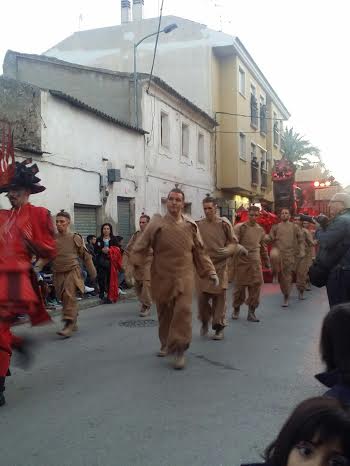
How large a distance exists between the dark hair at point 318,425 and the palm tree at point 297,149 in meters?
42.8

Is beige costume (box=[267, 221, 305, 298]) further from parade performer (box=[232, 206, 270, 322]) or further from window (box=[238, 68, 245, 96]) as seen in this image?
window (box=[238, 68, 245, 96])

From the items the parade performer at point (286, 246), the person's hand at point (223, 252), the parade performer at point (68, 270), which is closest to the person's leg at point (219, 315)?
the person's hand at point (223, 252)

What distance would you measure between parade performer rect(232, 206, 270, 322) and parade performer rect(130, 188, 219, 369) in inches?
121

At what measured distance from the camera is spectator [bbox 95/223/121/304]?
492 inches

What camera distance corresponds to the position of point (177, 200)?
6.50 meters

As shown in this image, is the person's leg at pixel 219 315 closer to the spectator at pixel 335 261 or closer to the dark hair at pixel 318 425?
the spectator at pixel 335 261

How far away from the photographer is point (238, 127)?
2781 centimetres

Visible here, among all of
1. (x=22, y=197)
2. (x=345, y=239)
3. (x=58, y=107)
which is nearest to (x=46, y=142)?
(x=58, y=107)

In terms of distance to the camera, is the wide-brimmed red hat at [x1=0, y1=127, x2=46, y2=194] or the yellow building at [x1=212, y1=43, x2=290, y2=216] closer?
the wide-brimmed red hat at [x1=0, y1=127, x2=46, y2=194]

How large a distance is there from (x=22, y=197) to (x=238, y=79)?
24246mm

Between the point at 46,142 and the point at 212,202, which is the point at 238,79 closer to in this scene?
the point at 46,142

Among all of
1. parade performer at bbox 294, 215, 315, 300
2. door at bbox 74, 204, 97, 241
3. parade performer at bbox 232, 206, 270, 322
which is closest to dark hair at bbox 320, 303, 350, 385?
parade performer at bbox 232, 206, 270, 322

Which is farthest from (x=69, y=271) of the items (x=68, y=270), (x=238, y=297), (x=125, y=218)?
(x=125, y=218)

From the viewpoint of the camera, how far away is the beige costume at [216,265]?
26.1 feet
